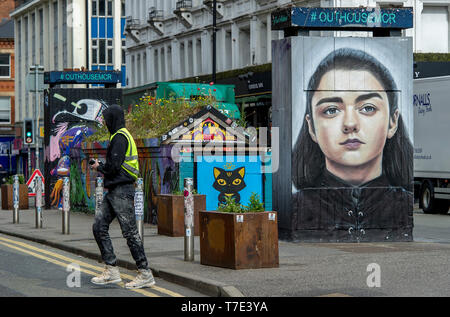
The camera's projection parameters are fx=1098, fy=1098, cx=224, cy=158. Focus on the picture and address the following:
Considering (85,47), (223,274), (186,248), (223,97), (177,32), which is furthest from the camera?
(85,47)

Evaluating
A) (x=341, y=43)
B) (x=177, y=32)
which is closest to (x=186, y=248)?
(x=341, y=43)

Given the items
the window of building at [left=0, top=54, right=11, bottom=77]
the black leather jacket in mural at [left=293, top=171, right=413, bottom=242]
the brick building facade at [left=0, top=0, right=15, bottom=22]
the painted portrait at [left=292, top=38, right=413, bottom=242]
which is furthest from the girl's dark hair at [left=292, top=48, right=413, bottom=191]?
the brick building facade at [left=0, top=0, right=15, bottom=22]

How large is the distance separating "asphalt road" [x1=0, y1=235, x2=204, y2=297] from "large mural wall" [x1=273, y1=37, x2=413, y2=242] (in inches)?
156

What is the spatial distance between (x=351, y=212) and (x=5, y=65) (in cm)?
7433

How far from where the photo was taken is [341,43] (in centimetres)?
1770

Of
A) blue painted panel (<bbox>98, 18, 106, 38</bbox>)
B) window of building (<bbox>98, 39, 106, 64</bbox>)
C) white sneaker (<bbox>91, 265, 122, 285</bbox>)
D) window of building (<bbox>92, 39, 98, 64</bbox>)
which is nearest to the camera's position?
white sneaker (<bbox>91, 265, 122, 285</bbox>)

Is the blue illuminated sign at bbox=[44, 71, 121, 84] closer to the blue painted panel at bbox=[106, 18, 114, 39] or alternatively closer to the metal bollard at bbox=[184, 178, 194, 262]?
the metal bollard at bbox=[184, 178, 194, 262]

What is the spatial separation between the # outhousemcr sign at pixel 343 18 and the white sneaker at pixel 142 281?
6516 mm

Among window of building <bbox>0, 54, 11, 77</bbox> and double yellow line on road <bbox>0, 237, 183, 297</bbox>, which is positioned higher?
window of building <bbox>0, 54, 11, 77</bbox>

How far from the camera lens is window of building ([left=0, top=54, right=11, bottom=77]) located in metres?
88.1

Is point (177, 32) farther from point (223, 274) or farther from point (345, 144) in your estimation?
point (223, 274)

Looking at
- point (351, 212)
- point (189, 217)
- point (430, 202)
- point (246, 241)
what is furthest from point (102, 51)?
point (246, 241)
